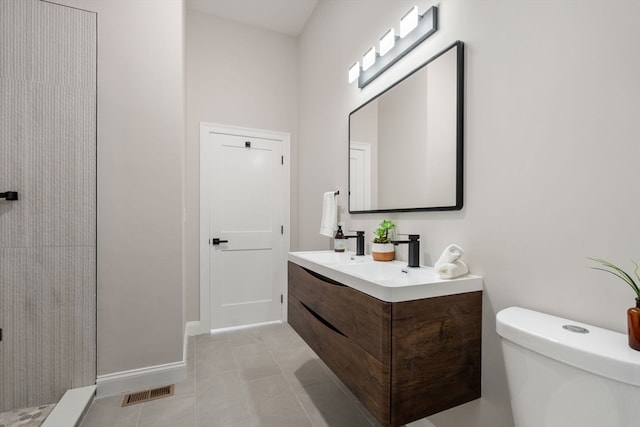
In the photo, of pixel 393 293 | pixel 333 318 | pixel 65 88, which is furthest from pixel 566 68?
pixel 65 88

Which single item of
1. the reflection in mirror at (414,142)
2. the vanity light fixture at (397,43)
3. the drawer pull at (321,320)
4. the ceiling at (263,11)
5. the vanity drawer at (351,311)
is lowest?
the drawer pull at (321,320)

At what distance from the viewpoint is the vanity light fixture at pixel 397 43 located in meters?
1.42

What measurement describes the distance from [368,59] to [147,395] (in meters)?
2.52

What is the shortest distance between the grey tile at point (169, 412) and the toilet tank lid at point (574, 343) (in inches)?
64.1

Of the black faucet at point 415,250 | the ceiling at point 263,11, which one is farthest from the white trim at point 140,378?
the ceiling at point 263,11

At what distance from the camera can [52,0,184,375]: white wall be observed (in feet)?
6.03

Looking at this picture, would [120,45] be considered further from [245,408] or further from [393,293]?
[245,408]

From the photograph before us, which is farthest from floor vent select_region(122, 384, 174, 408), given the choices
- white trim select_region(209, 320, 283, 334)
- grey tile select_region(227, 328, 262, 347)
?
white trim select_region(209, 320, 283, 334)

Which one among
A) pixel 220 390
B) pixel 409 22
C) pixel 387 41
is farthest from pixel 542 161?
pixel 220 390

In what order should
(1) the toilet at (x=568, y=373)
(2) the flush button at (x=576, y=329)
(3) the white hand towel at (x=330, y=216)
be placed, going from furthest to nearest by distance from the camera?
(3) the white hand towel at (x=330, y=216) < (2) the flush button at (x=576, y=329) < (1) the toilet at (x=568, y=373)

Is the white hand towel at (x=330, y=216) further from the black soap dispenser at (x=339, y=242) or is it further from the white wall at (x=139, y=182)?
the white wall at (x=139, y=182)

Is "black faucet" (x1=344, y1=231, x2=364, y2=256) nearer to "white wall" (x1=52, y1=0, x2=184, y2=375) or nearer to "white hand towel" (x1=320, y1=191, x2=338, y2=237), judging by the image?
"white hand towel" (x1=320, y1=191, x2=338, y2=237)

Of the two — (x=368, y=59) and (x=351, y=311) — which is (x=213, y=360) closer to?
(x=351, y=311)

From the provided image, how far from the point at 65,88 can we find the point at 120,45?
421mm
